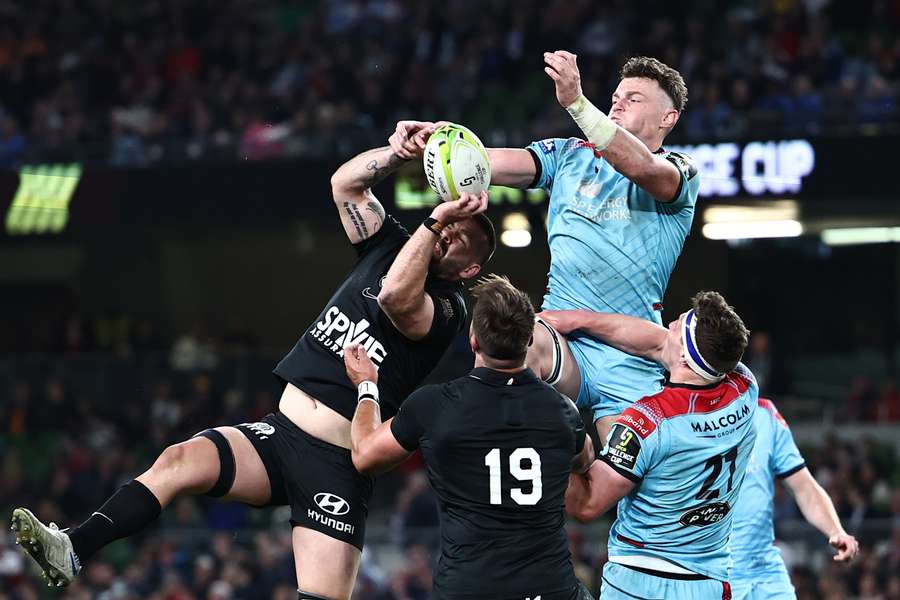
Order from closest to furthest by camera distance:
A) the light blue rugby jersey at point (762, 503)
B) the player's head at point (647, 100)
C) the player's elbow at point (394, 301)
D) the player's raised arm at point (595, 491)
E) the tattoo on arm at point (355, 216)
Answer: the player's raised arm at point (595, 491) → the player's elbow at point (394, 301) → the player's head at point (647, 100) → the tattoo on arm at point (355, 216) → the light blue rugby jersey at point (762, 503)

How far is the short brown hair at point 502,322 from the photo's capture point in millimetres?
5027

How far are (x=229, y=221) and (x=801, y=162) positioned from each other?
295 inches

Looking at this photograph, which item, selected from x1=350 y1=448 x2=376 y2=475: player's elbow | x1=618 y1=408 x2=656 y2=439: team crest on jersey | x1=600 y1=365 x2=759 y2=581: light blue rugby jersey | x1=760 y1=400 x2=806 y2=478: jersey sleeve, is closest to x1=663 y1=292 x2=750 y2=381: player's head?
x1=600 y1=365 x2=759 y2=581: light blue rugby jersey

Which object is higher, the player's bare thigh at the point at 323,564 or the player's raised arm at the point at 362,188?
the player's raised arm at the point at 362,188

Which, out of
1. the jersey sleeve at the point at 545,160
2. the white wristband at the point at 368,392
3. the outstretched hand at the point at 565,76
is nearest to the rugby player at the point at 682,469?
the white wristband at the point at 368,392

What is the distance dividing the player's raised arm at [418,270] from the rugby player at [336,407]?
0.01 m

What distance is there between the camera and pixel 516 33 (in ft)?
59.9

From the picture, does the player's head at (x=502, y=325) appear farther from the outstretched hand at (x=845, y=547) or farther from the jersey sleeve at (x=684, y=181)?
the outstretched hand at (x=845, y=547)

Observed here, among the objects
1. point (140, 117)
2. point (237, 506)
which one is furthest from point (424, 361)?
point (140, 117)

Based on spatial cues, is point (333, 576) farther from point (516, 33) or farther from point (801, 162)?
point (516, 33)

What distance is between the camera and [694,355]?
5391 mm

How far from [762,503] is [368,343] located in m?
2.39

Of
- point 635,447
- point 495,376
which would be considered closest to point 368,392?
point 495,376

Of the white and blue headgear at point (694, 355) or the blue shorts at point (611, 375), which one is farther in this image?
the blue shorts at point (611, 375)
